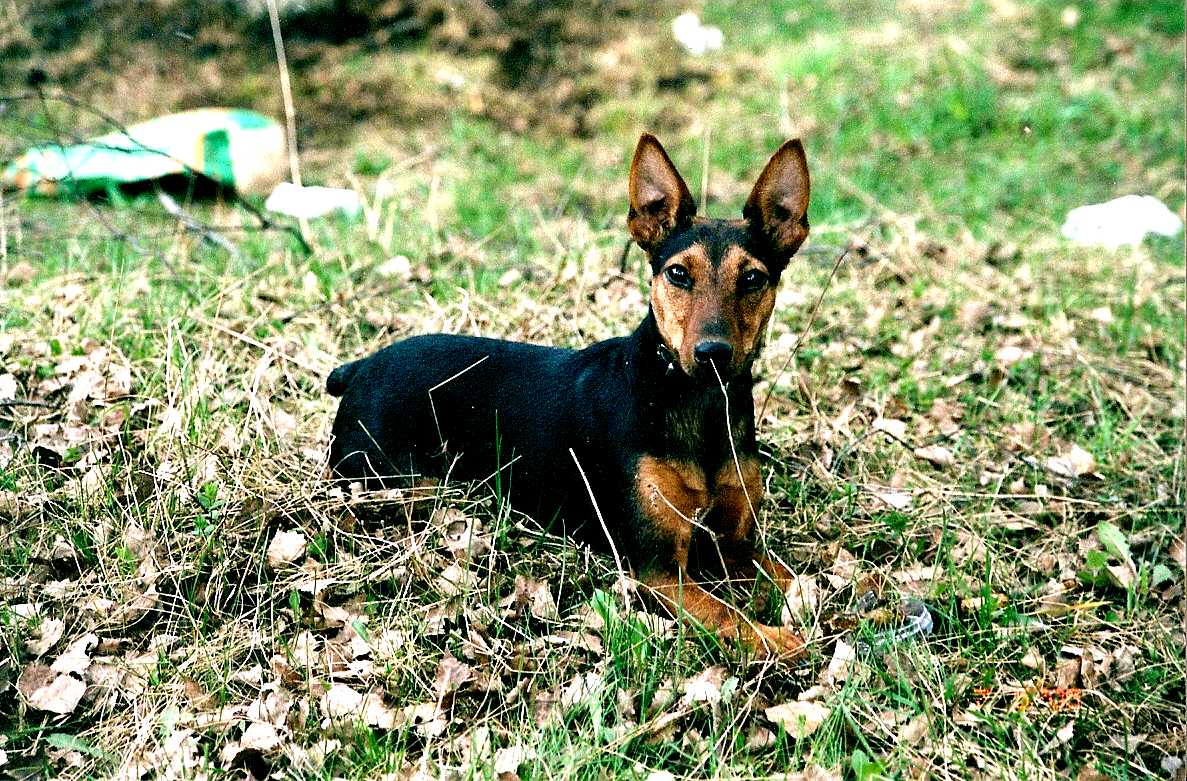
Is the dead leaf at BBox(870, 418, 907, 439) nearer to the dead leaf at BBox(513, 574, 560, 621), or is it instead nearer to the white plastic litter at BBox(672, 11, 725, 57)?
the dead leaf at BBox(513, 574, 560, 621)

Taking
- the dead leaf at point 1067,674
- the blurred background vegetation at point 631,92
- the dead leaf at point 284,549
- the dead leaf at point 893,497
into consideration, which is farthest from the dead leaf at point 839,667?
the blurred background vegetation at point 631,92

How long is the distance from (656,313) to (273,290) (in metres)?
2.55

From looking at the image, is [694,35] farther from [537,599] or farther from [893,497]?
[537,599]

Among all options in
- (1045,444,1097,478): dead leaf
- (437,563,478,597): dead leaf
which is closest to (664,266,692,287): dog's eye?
(437,563,478,597): dead leaf

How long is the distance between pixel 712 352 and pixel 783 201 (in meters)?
0.66

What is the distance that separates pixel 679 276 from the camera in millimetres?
3436

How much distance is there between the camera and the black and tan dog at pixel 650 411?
3.43m

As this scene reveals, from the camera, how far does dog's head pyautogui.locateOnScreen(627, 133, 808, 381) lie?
10.9 feet

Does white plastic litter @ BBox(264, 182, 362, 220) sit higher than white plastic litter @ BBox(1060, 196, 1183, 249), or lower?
higher

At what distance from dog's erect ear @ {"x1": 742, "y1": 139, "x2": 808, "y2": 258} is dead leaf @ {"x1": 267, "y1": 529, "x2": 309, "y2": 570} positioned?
1.76 m

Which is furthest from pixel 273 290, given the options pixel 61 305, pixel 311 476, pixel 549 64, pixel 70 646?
pixel 549 64

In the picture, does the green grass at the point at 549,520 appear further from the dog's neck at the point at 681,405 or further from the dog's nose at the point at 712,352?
the dog's nose at the point at 712,352

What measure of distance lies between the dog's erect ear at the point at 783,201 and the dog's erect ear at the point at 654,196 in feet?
0.71

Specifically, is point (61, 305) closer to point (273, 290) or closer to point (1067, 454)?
point (273, 290)
